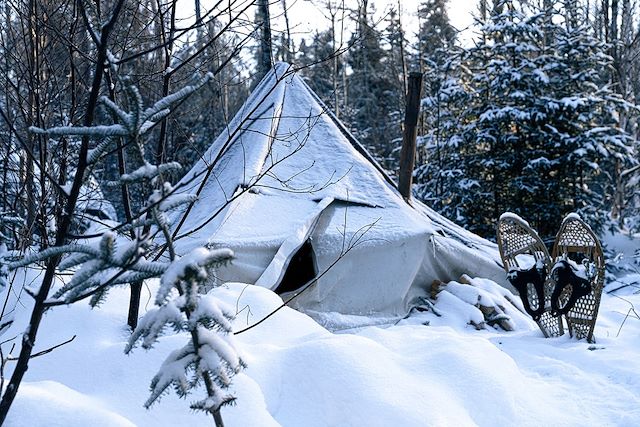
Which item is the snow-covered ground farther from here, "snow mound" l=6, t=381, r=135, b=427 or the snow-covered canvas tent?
the snow-covered canvas tent

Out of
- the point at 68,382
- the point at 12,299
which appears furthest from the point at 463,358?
the point at 12,299

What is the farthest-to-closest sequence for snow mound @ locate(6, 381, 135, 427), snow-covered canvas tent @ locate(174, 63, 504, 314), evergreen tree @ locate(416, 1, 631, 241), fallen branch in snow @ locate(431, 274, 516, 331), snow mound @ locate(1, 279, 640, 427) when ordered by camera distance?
evergreen tree @ locate(416, 1, 631, 241) < fallen branch in snow @ locate(431, 274, 516, 331) < snow-covered canvas tent @ locate(174, 63, 504, 314) < snow mound @ locate(1, 279, 640, 427) < snow mound @ locate(6, 381, 135, 427)

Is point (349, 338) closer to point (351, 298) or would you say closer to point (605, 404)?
point (605, 404)

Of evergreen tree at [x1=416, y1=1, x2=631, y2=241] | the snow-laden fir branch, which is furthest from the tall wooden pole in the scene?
the snow-laden fir branch

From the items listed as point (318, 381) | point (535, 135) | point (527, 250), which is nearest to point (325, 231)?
point (527, 250)

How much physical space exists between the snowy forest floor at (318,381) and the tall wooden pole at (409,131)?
294 centimetres

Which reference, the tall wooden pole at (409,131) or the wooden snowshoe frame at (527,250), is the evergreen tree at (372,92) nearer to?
the tall wooden pole at (409,131)

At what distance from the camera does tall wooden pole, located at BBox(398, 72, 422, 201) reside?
6266 mm

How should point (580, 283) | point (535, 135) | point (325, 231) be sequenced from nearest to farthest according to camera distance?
1. point (580, 283)
2. point (325, 231)
3. point (535, 135)

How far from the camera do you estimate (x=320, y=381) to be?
8.28ft

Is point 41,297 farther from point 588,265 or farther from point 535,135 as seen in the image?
point 535,135

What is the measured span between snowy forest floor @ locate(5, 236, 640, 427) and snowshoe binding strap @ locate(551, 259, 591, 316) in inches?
27.4

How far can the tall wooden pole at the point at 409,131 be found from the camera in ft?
20.6

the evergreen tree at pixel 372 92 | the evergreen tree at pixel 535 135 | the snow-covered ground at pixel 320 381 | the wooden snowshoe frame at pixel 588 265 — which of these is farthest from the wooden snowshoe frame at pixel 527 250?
the evergreen tree at pixel 372 92
